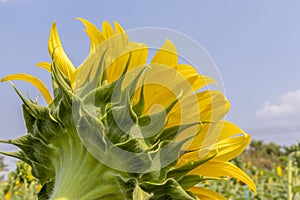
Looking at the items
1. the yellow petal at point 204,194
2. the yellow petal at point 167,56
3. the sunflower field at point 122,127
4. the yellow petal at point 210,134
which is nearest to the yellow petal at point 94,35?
the sunflower field at point 122,127

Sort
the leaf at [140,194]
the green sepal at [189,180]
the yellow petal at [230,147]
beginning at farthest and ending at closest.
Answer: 1. the yellow petal at [230,147]
2. the green sepal at [189,180]
3. the leaf at [140,194]

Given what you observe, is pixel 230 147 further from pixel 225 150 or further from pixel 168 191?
pixel 168 191

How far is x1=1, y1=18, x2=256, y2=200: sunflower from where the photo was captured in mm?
937

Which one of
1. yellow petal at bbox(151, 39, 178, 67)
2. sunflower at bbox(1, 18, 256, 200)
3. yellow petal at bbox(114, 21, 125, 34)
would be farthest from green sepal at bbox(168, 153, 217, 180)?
yellow petal at bbox(114, 21, 125, 34)

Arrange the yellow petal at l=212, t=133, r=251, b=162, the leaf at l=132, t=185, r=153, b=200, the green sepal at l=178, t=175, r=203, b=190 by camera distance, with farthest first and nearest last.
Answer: the yellow petal at l=212, t=133, r=251, b=162 → the green sepal at l=178, t=175, r=203, b=190 → the leaf at l=132, t=185, r=153, b=200

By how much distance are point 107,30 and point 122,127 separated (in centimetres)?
27

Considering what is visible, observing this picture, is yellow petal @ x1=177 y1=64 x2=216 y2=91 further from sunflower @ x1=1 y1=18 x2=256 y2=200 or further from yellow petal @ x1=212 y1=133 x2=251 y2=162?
yellow petal @ x1=212 y1=133 x2=251 y2=162

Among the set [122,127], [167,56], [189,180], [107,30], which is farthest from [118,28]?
[189,180]

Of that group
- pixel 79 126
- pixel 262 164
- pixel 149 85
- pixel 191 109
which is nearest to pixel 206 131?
pixel 191 109

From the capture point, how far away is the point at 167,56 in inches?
42.3

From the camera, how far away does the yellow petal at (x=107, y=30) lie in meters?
1.08

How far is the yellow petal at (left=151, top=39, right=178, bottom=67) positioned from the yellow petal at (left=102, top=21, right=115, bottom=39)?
0.11 meters

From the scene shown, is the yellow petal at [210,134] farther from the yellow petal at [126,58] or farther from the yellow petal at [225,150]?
the yellow petal at [126,58]

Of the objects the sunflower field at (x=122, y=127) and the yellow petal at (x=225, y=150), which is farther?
the yellow petal at (x=225, y=150)
